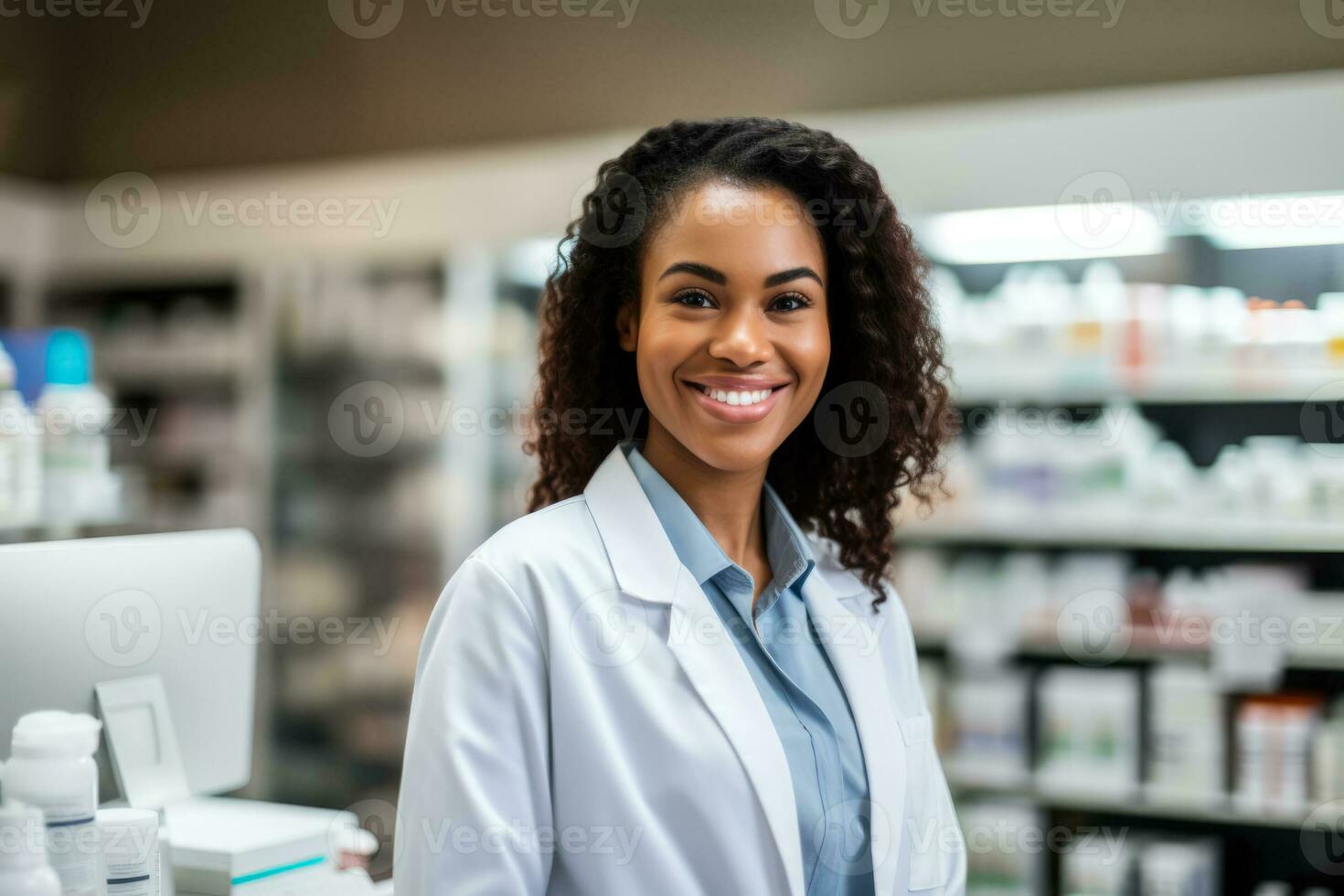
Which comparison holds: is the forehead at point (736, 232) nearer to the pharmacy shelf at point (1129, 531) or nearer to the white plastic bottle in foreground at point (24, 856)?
the white plastic bottle in foreground at point (24, 856)

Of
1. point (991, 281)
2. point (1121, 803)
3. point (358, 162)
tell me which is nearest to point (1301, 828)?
point (1121, 803)

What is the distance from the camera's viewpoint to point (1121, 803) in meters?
3.29

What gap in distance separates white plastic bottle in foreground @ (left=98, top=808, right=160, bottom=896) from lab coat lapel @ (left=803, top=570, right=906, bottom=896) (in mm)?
788

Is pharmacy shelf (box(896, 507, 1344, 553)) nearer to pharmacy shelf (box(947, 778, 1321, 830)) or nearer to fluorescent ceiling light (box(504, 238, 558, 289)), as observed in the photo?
pharmacy shelf (box(947, 778, 1321, 830))

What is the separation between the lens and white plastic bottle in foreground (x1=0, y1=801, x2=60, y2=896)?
106 centimetres

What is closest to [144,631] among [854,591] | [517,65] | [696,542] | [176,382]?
[696,542]

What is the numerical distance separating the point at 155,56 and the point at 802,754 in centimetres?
438

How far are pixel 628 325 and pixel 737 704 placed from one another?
0.52m

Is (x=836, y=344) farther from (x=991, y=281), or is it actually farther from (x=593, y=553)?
(x=991, y=281)

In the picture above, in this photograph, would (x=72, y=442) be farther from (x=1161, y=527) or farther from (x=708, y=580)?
(x=1161, y=527)

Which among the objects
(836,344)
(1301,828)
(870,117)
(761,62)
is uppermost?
(761,62)

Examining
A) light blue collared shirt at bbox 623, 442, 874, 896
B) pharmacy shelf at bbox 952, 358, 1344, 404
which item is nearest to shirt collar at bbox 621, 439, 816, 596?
light blue collared shirt at bbox 623, 442, 874, 896

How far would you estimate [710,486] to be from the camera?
1.51 m

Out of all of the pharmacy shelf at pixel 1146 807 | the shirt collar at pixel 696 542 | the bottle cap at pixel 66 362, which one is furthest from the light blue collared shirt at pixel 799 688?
the pharmacy shelf at pixel 1146 807
